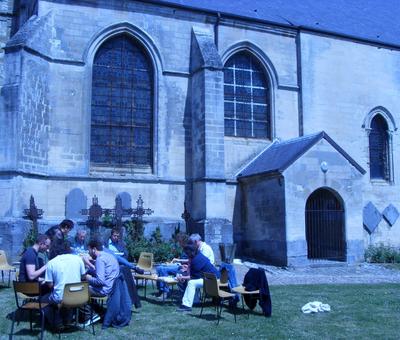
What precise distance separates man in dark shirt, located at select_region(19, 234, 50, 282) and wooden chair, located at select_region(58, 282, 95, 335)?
2.43ft

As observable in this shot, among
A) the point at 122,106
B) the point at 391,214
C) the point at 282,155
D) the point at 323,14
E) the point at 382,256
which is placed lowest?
the point at 382,256

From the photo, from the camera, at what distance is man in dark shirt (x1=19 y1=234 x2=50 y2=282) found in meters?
7.52

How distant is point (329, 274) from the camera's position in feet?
46.1

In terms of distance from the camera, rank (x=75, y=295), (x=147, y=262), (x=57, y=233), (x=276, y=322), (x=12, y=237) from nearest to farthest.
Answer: (x=75, y=295), (x=276, y=322), (x=57, y=233), (x=147, y=262), (x=12, y=237)

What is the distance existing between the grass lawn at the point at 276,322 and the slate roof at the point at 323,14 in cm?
1160

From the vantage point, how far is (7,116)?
14.3 metres

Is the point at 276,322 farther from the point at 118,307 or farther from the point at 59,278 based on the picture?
the point at 59,278

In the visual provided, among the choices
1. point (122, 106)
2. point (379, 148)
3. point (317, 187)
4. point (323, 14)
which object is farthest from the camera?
point (323, 14)

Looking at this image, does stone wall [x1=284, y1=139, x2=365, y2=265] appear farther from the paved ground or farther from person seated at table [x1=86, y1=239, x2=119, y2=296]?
person seated at table [x1=86, y1=239, x2=119, y2=296]

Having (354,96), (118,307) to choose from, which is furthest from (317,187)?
(118,307)

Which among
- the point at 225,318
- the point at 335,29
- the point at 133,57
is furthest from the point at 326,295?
the point at 335,29

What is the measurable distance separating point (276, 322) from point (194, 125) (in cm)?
996

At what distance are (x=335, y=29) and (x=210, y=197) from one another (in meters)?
9.58

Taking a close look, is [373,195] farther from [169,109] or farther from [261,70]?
[169,109]
